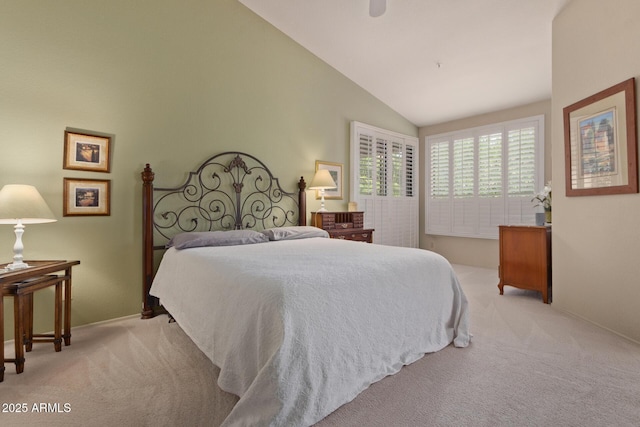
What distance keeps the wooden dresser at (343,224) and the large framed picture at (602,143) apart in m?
2.30

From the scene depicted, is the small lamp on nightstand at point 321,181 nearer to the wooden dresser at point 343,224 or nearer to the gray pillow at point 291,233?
the wooden dresser at point 343,224

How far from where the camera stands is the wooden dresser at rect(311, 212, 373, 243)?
407 centimetres

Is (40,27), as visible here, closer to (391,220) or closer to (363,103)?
(363,103)

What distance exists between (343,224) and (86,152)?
2.86 meters

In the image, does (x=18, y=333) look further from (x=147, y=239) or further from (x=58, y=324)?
(x=147, y=239)

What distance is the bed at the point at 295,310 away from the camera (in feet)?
4.35

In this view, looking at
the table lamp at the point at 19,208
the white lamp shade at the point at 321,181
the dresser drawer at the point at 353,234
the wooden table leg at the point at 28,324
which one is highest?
the white lamp shade at the point at 321,181

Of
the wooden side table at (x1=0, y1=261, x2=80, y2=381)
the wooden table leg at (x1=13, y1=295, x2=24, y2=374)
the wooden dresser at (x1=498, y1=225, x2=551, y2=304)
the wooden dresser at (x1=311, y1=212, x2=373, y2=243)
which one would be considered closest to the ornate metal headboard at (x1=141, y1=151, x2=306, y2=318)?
the wooden dresser at (x1=311, y1=212, x2=373, y2=243)

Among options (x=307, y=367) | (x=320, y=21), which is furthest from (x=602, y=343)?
(x=320, y=21)

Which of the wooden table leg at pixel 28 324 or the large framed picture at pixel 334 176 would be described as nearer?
the wooden table leg at pixel 28 324

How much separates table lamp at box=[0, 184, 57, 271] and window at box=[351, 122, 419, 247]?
3553 millimetres

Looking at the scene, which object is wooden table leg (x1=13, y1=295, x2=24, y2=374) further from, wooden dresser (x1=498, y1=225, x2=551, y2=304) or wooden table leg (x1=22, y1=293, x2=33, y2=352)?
wooden dresser (x1=498, y1=225, x2=551, y2=304)

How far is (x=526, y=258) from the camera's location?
3.56 meters

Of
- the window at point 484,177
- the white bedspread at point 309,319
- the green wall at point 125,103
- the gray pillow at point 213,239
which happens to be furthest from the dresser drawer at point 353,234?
the window at point 484,177
